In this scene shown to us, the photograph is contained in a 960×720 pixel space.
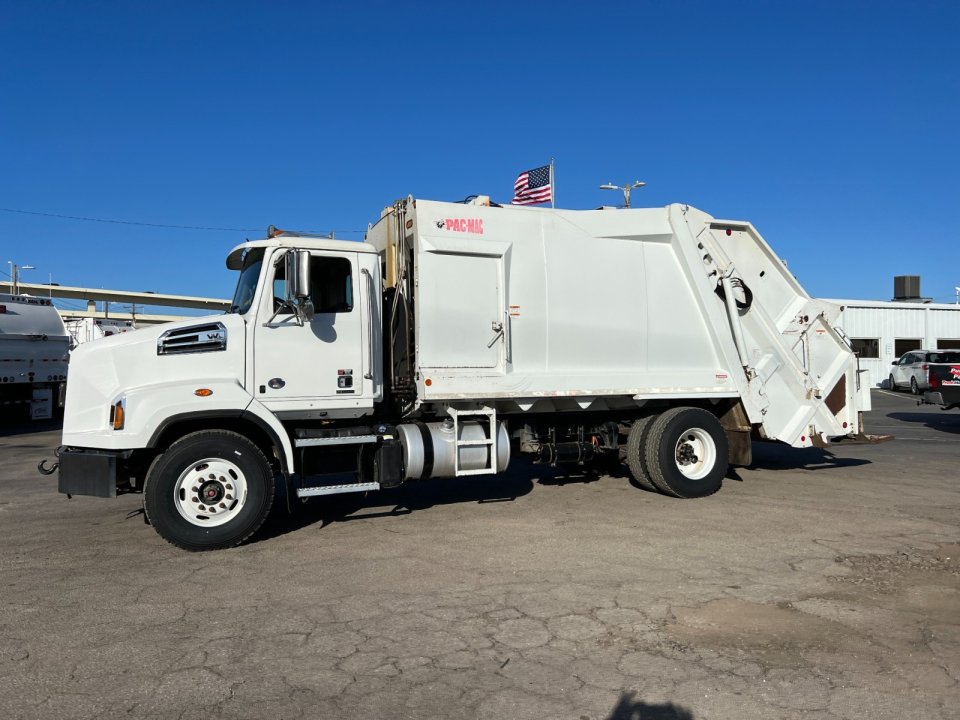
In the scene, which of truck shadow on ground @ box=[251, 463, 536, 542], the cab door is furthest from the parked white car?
the cab door

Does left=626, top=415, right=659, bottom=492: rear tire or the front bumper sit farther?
left=626, top=415, right=659, bottom=492: rear tire

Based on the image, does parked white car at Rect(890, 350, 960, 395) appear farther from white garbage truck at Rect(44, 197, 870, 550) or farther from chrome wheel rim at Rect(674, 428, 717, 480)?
chrome wheel rim at Rect(674, 428, 717, 480)

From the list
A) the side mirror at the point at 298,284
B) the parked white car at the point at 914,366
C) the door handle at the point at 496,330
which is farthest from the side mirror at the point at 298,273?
the parked white car at the point at 914,366

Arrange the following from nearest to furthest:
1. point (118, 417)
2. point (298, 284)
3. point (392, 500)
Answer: point (118, 417) < point (298, 284) < point (392, 500)

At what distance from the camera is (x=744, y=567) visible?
5.75 meters

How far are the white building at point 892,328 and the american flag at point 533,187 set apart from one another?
2386 centimetres

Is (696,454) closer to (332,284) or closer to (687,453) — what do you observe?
(687,453)

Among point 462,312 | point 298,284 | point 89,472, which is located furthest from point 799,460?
point 89,472

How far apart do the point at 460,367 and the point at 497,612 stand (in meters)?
3.25

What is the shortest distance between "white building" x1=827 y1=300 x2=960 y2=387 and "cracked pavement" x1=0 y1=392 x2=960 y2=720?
1192 inches

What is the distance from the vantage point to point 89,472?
6.30m

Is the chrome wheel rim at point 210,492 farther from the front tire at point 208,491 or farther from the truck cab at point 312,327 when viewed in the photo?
the truck cab at point 312,327

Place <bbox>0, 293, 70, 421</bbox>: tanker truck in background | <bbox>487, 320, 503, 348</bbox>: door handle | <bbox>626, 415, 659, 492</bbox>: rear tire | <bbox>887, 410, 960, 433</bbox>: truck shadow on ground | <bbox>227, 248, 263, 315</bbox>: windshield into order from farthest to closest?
<bbox>0, 293, 70, 421</bbox>: tanker truck in background → <bbox>887, 410, 960, 433</bbox>: truck shadow on ground → <bbox>626, 415, 659, 492</bbox>: rear tire → <bbox>487, 320, 503, 348</bbox>: door handle → <bbox>227, 248, 263, 315</bbox>: windshield

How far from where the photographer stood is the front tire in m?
6.17
